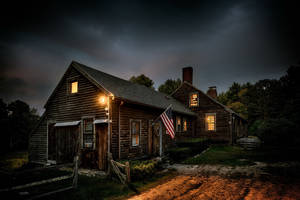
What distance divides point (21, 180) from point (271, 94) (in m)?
46.9

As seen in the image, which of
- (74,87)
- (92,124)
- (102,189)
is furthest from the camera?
(74,87)

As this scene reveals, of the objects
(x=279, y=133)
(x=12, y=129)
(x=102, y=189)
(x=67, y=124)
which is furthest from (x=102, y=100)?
(x=12, y=129)

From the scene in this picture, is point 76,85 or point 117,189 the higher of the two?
point 76,85

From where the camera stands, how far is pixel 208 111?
70.7 feet

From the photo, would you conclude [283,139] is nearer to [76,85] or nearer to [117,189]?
[117,189]

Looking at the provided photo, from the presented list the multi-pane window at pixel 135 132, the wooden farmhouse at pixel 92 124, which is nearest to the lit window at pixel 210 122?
the wooden farmhouse at pixel 92 124

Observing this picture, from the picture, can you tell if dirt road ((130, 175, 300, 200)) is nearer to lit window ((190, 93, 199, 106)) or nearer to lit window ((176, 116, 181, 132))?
lit window ((176, 116, 181, 132))

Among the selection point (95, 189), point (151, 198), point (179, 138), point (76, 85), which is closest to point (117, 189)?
point (95, 189)

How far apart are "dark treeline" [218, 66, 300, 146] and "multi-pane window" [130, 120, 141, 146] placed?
1712 cm

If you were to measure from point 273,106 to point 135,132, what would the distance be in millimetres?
38419

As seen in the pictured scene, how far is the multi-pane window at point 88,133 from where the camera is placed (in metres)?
10.7

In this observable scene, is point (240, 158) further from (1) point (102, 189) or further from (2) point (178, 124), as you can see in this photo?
(1) point (102, 189)

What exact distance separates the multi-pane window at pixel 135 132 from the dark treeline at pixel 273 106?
56.2 ft

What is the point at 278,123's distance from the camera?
1998cm
